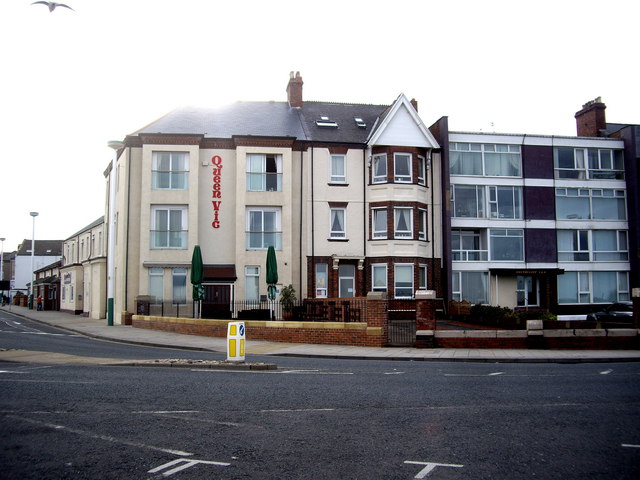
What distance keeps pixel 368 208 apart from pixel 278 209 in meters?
5.28

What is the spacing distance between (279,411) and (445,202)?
2898 cm

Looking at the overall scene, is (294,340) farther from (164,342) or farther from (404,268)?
(404,268)

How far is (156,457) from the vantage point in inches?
260

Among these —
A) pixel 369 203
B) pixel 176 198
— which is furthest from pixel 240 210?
pixel 369 203

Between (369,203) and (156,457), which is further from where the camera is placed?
(369,203)

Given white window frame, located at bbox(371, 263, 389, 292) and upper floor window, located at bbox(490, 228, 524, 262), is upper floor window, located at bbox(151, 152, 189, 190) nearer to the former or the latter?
white window frame, located at bbox(371, 263, 389, 292)

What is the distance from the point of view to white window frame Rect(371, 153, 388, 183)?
35312mm

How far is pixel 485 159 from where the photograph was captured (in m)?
37.9

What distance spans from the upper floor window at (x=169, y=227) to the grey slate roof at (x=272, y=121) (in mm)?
4567

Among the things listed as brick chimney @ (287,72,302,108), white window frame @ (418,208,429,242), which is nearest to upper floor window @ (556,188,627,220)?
white window frame @ (418,208,429,242)

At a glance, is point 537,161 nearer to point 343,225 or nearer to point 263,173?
point 343,225

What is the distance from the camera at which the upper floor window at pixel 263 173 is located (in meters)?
34.8

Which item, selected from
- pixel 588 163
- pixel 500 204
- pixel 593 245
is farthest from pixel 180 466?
pixel 588 163

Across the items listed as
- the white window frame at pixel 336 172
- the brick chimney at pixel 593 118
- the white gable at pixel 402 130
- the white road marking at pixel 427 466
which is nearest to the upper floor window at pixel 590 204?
the brick chimney at pixel 593 118
